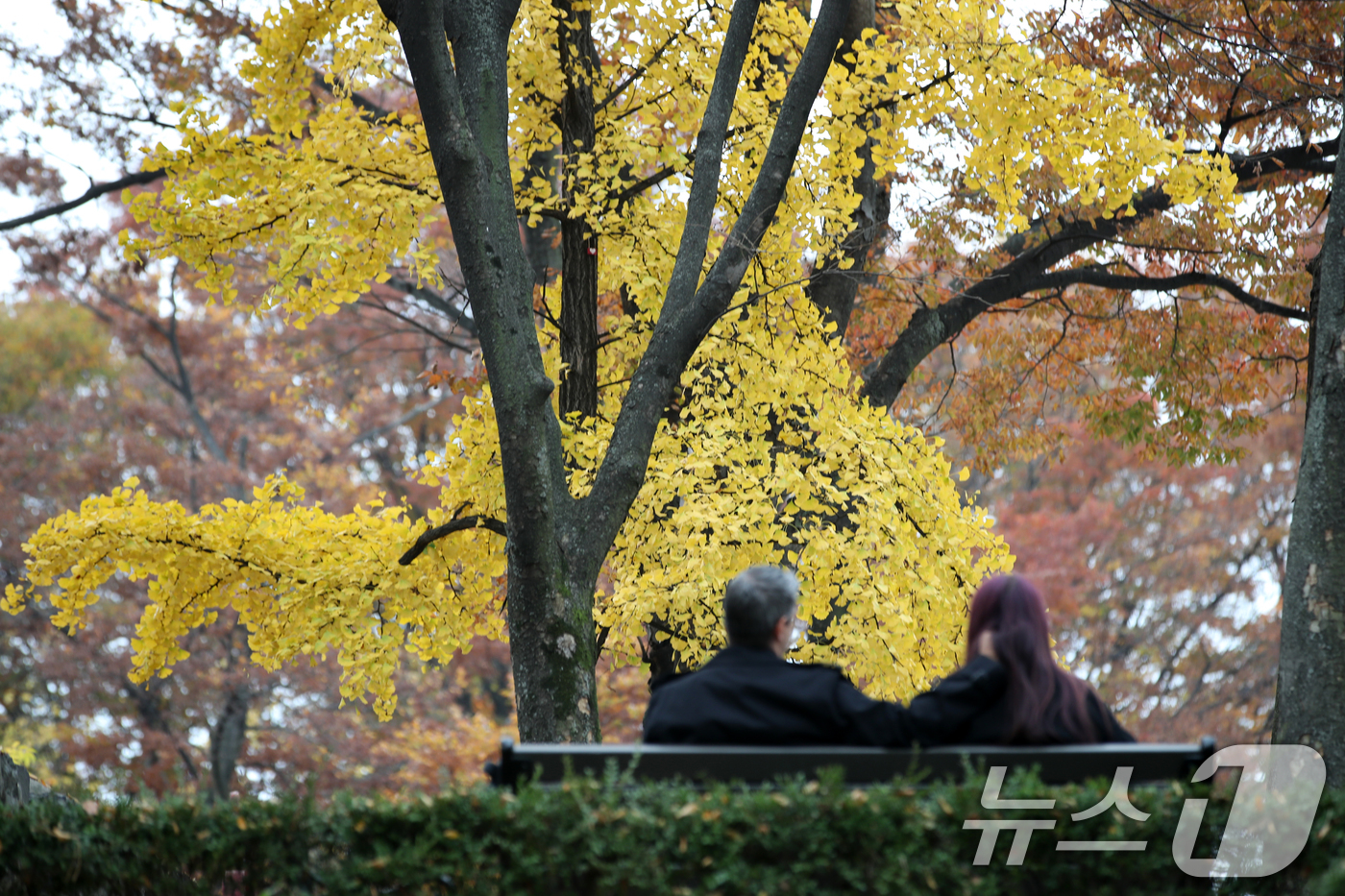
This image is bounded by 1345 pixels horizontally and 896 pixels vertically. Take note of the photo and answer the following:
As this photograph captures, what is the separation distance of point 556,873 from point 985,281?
765 centimetres

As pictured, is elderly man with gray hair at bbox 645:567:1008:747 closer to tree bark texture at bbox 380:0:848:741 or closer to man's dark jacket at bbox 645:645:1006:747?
man's dark jacket at bbox 645:645:1006:747

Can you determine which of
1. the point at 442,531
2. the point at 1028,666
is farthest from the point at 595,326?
the point at 1028,666

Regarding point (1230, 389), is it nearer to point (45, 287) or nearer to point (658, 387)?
point (658, 387)

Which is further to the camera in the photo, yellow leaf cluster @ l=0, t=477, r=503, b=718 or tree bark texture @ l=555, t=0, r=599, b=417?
tree bark texture @ l=555, t=0, r=599, b=417

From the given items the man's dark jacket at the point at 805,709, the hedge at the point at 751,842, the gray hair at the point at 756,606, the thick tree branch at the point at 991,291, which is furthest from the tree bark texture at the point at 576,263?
the hedge at the point at 751,842

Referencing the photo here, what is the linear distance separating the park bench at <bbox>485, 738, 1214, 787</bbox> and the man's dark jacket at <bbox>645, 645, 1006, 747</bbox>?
0.24 feet

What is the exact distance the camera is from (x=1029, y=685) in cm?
313

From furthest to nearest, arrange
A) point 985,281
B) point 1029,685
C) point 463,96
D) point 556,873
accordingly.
Answer: point 985,281
point 463,96
point 1029,685
point 556,873

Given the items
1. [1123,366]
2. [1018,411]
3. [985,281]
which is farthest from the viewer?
[1018,411]

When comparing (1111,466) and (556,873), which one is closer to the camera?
(556,873)

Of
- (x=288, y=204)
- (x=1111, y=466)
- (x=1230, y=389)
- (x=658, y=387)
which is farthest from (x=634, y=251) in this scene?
(x=1111, y=466)

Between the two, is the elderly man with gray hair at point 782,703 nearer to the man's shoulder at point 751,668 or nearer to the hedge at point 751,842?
the man's shoulder at point 751,668

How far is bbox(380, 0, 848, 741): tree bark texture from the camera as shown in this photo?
5082 millimetres

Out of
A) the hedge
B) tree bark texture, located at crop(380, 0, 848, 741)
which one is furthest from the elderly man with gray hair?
tree bark texture, located at crop(380, 0, 848, 741)
